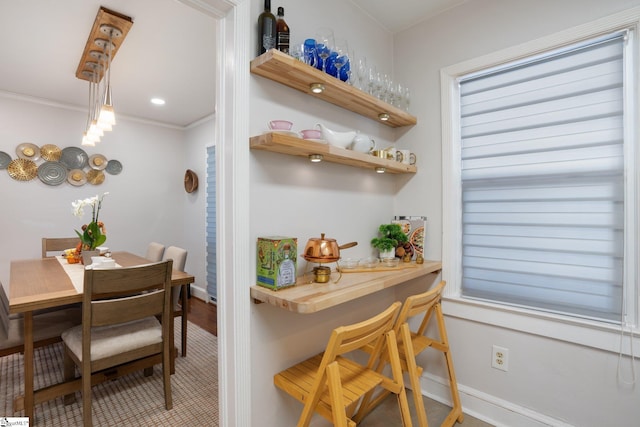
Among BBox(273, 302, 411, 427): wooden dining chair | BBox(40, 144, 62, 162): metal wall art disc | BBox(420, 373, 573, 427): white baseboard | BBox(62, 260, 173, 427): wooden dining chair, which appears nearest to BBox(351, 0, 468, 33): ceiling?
BBox(273, 302, 411, 427): wooden dining chair

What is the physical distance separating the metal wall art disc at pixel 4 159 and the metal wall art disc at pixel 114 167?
2.94 ft

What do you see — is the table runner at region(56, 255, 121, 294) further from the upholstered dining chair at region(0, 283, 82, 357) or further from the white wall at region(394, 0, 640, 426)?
the white wall at region(394, 0, 640, 426)

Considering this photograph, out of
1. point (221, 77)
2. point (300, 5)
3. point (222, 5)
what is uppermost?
point (300, 5)

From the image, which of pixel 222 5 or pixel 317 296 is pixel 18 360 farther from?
pixel 222 5

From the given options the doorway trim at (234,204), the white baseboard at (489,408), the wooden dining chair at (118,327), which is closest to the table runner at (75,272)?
the wooden dining chair at (118,327)

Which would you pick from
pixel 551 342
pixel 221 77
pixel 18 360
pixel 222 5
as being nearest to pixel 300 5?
pixel 222 5

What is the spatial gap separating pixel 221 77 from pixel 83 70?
2.25 m

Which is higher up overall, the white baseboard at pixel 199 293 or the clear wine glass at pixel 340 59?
the clear wine glass at pixel 340 59

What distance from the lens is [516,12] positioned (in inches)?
65.6

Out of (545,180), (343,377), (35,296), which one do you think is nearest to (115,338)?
(35,296)

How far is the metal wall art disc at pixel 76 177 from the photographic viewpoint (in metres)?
3.64

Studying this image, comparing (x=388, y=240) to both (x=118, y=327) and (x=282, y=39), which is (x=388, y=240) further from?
(x=118, y=327)

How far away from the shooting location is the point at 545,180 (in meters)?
1.62

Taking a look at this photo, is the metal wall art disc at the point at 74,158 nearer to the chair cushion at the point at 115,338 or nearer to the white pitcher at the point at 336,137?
the chair cushion at the point at 115,338
